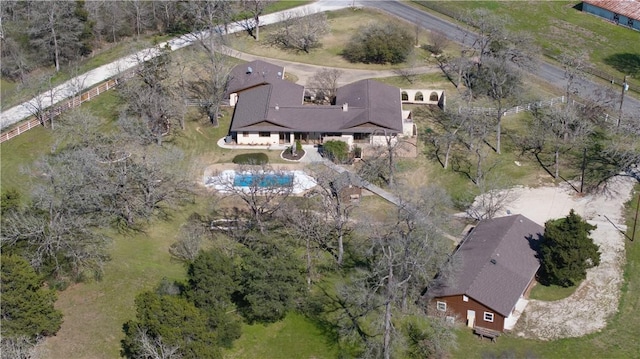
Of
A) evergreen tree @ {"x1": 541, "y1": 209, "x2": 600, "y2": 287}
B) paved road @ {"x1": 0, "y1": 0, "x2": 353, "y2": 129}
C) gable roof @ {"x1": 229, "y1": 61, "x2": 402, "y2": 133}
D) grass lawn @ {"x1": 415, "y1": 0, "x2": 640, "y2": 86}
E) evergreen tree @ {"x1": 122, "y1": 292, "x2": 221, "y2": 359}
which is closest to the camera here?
evergreen tree @ {"x1": 122, "y1": 292, "x2": 221, "y2": 359}

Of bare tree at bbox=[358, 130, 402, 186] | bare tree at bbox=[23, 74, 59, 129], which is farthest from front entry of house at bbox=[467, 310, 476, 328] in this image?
bare tree at bbox=[23, 74, 59, 129]

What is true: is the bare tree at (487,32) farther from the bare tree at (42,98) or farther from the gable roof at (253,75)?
the bare tree at (42,98)

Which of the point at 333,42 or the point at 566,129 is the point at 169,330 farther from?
the point at 333,42

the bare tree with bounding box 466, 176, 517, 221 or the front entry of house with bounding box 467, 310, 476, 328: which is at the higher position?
the bare tree with bounding box 466, 176, 517, 221

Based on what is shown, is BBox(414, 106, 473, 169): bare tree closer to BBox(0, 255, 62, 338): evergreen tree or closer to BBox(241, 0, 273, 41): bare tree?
BBox(241, 0, 273, 41): bare tree

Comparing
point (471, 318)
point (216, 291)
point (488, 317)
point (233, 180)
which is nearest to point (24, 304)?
point (216, 291)

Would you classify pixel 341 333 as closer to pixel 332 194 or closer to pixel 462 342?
pixel 462 342
